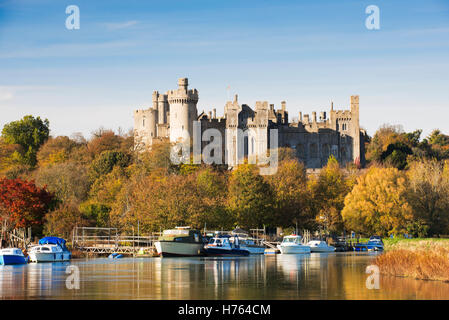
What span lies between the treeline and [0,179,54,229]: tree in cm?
9

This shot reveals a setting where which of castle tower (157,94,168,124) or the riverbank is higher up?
castle tower (157,94,168,124)

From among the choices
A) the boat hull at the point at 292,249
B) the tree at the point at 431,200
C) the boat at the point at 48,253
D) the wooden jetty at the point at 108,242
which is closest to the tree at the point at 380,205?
the tree at the point at 431,200

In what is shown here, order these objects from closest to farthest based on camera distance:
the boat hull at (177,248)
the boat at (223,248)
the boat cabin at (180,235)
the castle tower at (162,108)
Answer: the boat hull at (177,248) → the boat cabin at (180,235) → the boat at (223,248) → the castle tower at (162,108)

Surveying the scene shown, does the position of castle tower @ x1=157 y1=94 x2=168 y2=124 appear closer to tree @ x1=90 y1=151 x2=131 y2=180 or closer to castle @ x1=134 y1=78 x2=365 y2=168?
castle @ x1=134 y1=78 x2=365 y2=168

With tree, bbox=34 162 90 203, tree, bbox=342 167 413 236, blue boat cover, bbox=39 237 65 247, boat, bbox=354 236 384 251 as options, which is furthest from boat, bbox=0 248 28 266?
boat, bbox=354 236 384 251

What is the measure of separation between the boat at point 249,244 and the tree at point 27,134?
5749cm

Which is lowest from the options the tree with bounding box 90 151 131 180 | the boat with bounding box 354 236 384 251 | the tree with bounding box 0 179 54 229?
the boat with bounding box 354 236 384 251

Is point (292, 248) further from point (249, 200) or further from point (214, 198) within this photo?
point (214, 198)

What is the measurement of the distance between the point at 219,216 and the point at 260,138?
4933cm

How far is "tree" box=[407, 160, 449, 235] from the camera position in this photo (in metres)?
72.9

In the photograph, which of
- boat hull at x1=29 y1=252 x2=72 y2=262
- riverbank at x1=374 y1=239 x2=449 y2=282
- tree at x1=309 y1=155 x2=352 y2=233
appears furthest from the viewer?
tree at x1=309 y1=155 x2=352 y2=233

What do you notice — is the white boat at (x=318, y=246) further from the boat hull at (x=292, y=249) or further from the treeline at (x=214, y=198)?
the treeline at (x=214, y=198)

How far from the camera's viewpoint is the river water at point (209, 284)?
30.6 metres
